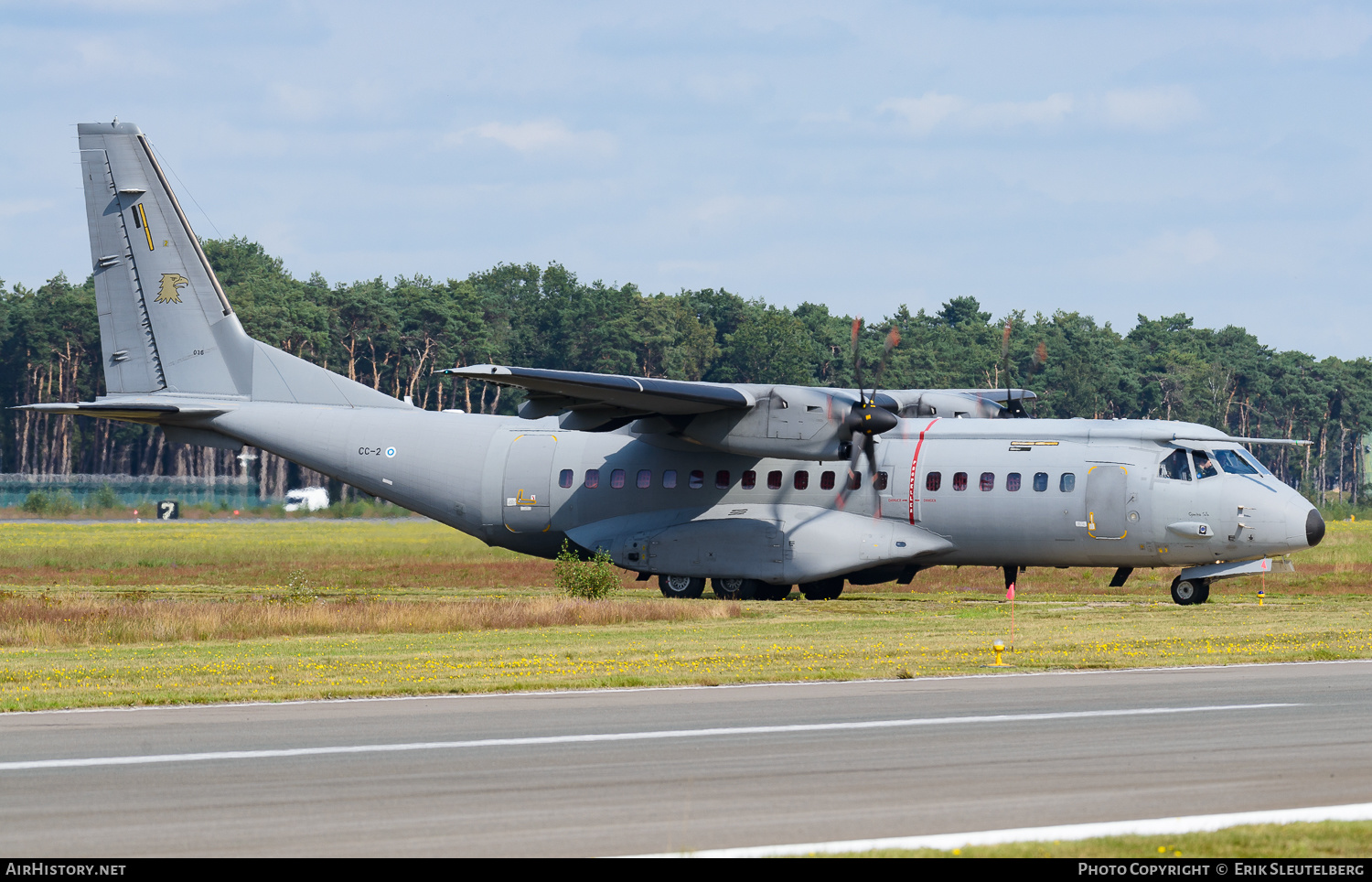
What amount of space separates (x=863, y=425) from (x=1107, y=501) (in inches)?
195

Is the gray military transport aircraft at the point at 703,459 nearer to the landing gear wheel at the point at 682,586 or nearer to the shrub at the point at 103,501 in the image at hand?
the landing gear wheel at the point at 682,586

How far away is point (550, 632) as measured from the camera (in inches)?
997

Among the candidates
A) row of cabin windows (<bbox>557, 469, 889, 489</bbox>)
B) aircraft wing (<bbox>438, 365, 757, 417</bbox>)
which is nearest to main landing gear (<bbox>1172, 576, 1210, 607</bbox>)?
row of cabin windows (<bbox>557, 469, 889, 489</bbox>)

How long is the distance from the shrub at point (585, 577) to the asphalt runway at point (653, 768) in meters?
14.7

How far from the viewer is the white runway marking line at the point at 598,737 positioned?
1170 centimetres

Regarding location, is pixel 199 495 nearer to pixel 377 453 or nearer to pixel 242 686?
pixel 377 453

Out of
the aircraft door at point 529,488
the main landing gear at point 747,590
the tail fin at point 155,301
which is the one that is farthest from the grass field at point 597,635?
the tail fin at point 155,301

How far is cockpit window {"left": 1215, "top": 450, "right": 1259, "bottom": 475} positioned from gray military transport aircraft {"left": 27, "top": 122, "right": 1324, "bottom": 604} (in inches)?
1.5

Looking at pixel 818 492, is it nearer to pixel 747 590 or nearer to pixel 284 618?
pixel 747 590

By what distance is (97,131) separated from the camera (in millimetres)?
34938

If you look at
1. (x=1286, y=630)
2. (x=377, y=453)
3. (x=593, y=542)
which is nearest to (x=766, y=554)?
(x=593, y=542)

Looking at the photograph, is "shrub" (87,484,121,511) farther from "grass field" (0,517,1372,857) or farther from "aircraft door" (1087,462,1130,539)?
"aircraft door" (1087,462,1130,539)

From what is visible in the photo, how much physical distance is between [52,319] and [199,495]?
33.6 metres
